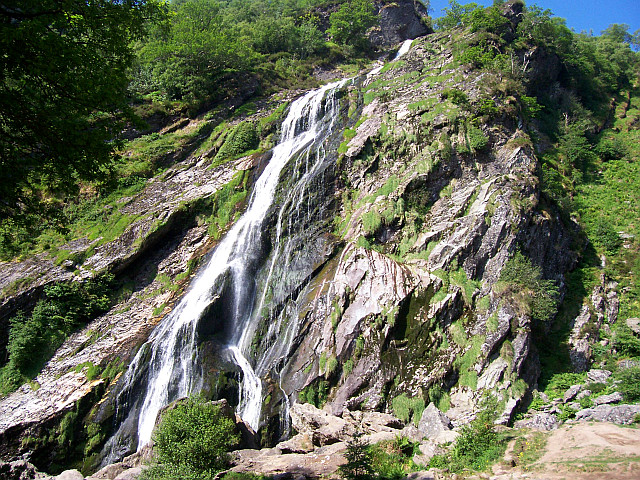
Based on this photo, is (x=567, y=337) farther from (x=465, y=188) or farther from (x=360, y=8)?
(x=360, y=8)

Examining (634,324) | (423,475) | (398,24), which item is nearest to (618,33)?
(398,24)

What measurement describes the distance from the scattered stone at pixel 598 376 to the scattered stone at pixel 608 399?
1.71m

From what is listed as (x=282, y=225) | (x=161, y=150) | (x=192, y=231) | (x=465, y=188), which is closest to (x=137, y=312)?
(x=192, y=231)

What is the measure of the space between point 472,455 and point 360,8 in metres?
50.6

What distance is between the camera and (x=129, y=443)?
14.5 meters

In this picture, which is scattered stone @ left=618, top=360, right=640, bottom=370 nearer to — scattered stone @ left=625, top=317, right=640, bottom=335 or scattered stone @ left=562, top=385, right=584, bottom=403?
scattered stone @ left=625, top=317, right=640, bottom=335

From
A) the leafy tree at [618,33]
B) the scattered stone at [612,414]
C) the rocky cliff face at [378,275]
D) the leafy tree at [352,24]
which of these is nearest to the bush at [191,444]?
the rocky cliff face at [378,275]

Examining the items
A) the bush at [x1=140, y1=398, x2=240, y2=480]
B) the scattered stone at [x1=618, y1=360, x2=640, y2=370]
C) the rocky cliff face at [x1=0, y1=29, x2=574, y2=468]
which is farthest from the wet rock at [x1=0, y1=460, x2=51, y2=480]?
the scattered stone at [x1=618, y1=360, x2=640, y2=370]

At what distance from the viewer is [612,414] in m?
10.5

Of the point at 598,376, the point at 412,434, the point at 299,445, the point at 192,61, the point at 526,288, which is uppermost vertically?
the point at 192,61

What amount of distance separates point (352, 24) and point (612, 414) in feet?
154

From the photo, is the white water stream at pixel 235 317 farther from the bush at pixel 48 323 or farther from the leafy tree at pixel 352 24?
the leafy tree at pixel 352 24

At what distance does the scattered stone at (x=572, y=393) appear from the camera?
13.0 metres

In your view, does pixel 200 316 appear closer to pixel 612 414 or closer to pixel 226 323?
pixel 226 323
